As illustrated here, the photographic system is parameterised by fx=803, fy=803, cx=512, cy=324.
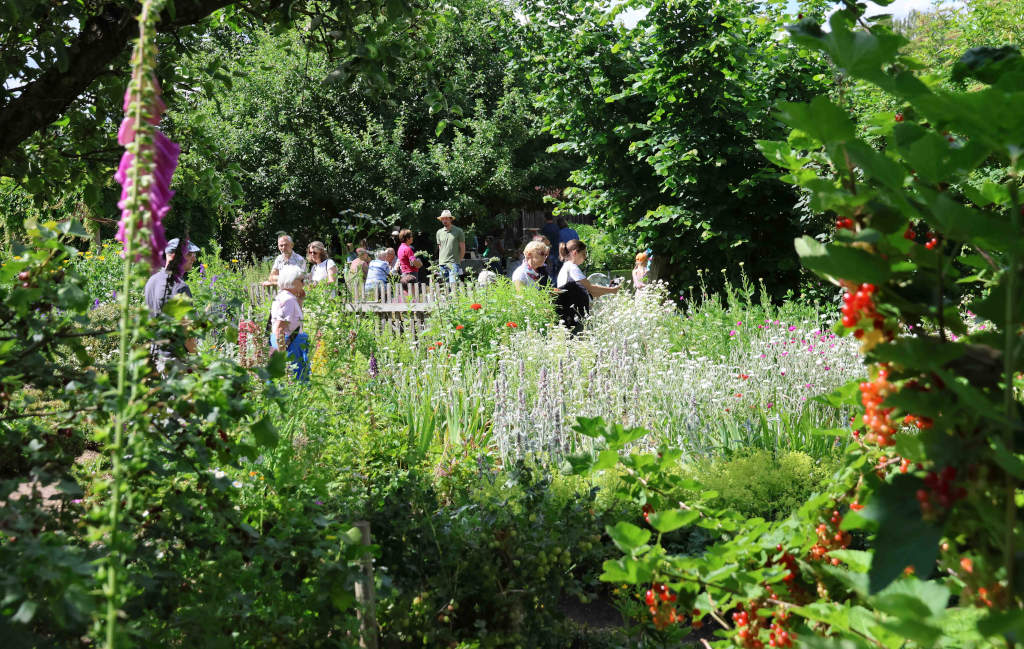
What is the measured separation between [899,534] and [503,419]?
140 inches

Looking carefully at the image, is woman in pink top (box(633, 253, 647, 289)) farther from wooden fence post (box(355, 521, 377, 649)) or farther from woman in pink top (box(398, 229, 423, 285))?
wooden fence post (box(355, 521, 377, 649))

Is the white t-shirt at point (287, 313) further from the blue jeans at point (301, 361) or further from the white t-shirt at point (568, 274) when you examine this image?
the white t-shirt at point (568, 274)

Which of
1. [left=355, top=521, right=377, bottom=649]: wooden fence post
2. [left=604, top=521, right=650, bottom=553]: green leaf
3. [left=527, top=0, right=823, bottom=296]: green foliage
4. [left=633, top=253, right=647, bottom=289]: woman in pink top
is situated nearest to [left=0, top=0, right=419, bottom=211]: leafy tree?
[left=355, top=521, right=377, bottom=649]: wooden fence post

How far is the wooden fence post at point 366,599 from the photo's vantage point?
2152 millimetres

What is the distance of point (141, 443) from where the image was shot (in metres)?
1.37

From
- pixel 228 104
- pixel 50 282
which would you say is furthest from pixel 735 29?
pixel 228 104

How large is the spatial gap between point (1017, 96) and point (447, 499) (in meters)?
2.81

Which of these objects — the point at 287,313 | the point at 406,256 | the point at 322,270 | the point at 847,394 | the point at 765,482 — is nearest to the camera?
the point at 847,394

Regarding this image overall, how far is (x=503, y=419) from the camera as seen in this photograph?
4332 millimetres

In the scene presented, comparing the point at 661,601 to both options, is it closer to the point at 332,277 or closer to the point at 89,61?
the point at 89,61

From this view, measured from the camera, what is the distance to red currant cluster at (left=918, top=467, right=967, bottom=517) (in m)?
0.82

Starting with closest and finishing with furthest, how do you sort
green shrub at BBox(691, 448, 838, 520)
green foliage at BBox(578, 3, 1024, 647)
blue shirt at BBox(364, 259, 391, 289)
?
green foliage at BBox(578, 3, 1024, 647) < green shrub at BBox(691, 448, 838, 520) < blue shirt at BBox(364, 259, 391, 289)

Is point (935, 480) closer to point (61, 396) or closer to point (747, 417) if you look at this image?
point (61, 396)

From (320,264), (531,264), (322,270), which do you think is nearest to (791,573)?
(531,264)
